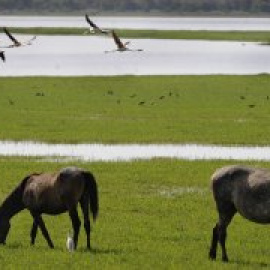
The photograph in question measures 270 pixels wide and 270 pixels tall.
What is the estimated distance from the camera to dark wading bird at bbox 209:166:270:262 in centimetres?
1502

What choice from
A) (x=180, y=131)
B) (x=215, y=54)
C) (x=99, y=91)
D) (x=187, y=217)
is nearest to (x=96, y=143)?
(x=180, y=131)

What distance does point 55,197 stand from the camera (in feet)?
52.2

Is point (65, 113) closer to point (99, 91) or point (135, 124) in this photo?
point (135, 124)

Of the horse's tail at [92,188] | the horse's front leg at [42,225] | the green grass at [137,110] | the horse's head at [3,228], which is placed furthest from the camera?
the green grass at [137,110]

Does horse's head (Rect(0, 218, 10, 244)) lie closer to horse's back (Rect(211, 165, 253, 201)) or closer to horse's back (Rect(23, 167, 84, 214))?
horse's back (Rect(23, 167, 84, 214))

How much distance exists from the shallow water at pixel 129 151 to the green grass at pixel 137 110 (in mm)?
994

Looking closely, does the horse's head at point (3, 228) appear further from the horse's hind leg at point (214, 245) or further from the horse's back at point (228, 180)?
the horse's back at point (228, 180)

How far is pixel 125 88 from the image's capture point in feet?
172

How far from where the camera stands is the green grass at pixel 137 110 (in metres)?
32.9

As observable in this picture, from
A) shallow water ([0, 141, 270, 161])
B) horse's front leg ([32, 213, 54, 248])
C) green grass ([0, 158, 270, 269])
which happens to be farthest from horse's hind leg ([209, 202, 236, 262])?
shallow water ([0, 141, 270, 161])

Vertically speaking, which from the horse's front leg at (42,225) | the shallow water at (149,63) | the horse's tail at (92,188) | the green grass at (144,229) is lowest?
the shallow water at (149,63)

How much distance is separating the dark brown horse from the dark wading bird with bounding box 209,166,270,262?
188cm

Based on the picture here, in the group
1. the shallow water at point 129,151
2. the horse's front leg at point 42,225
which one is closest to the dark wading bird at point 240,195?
the horse's front leg at point 42,225

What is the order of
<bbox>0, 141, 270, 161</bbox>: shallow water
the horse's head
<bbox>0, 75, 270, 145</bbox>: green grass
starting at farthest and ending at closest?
1. <bbox>0, 75, 270, 145</bbox>: green grass
2. <bbox>0, 141, 270, 161</bbox>: shallow water
3. the horse's head
